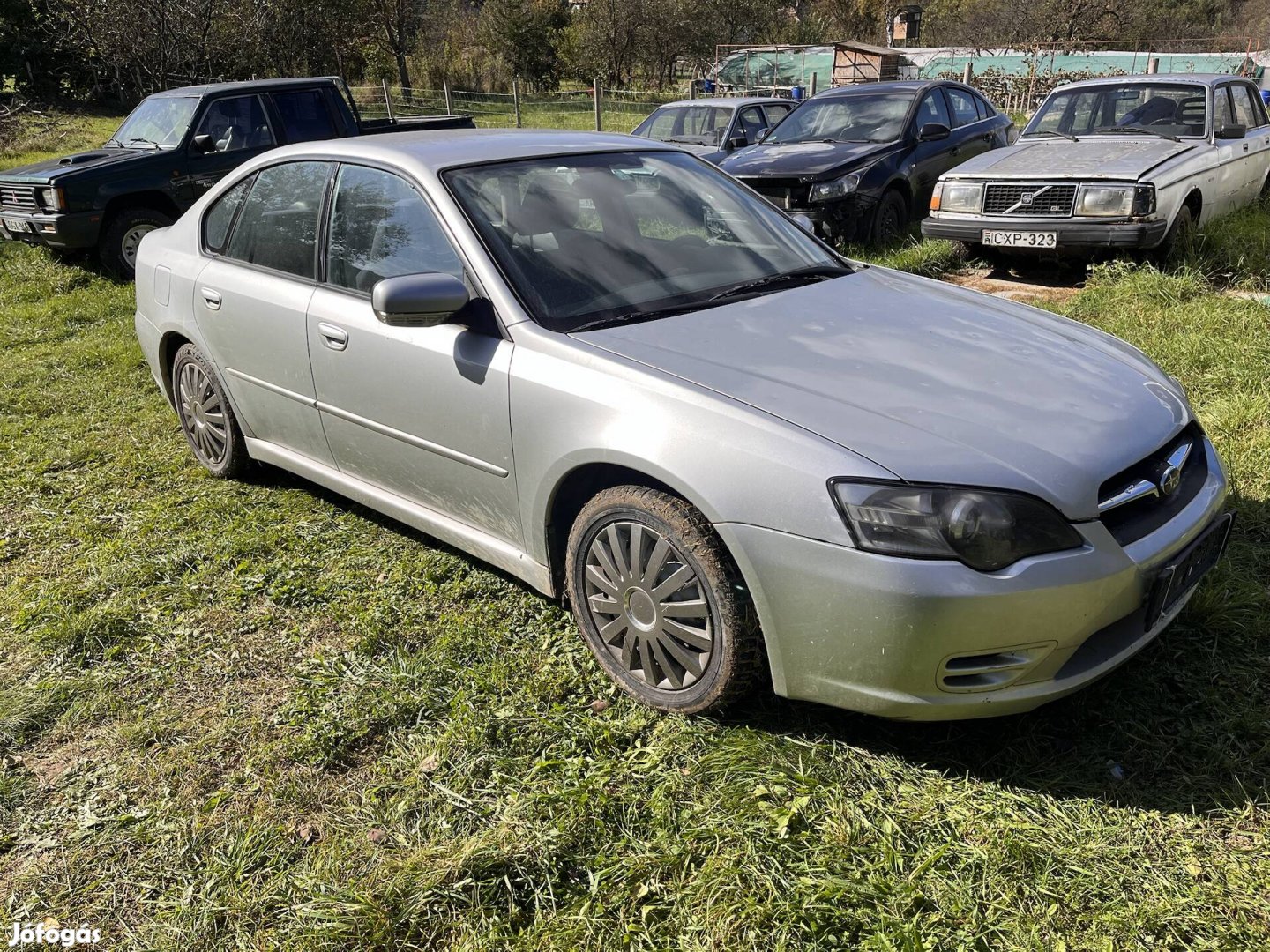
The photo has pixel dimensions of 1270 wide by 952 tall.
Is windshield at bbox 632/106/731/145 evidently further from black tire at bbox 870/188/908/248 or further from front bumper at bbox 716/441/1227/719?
front bumper at bbox 716/441/1227/719

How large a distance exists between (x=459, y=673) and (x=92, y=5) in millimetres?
21946

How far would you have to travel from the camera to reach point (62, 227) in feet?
29.5

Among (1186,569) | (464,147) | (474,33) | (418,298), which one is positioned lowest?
(1186,569)

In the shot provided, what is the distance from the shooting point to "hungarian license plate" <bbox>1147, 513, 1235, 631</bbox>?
8.07 ft

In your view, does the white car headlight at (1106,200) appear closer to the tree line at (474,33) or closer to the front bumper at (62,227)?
the front bumper at (62,227)

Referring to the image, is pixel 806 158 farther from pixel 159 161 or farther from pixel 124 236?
pixel 124 236

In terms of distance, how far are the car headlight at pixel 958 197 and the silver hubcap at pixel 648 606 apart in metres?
5.92

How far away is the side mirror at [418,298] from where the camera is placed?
2889 millimetres

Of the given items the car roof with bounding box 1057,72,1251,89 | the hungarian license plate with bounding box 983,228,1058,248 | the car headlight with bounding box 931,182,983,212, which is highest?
the car roof with bounding box 1057,72,1251,89

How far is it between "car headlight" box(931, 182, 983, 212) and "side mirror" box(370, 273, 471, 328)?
5772 millimetres

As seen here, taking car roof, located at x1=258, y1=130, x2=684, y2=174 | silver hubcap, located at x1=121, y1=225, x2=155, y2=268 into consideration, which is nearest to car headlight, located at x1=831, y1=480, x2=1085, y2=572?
car roof, located at x1=258, y1=130, x2=684, y2=174

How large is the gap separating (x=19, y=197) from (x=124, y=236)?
1.02 metres

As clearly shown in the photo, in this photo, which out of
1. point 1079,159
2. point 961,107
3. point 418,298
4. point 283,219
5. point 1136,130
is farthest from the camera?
point 961,107

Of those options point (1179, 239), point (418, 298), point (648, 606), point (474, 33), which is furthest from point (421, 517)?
point (474, 33)
